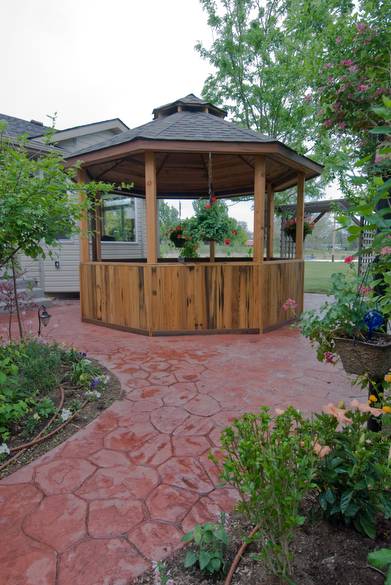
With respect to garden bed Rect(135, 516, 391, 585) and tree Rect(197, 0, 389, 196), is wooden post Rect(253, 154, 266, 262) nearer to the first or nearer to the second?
garden bed Rect(135, 516, 391, 585)

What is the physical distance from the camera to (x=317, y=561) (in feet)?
4.05

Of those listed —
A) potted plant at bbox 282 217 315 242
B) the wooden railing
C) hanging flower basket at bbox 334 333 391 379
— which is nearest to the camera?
hanging flower basket at bbox 334 333 391 379

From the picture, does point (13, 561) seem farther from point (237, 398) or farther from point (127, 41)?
point (127, 41)

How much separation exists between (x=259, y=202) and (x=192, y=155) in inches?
77.1

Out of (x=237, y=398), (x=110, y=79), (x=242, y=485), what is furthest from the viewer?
(x=110, y=79)

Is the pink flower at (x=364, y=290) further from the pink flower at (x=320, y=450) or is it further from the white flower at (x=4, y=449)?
the white flower at (x=4, y=449)

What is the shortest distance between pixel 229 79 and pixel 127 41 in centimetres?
349

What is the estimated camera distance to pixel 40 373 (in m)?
2.92

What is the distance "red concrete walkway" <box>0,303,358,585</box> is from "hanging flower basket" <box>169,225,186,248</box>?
2.30 m

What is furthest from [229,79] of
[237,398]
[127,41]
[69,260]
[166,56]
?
[237,398]

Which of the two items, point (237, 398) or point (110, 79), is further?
point (110, 79)

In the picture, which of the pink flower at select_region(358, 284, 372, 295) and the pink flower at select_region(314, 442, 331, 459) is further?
the pink flower at select_region(358, 284, 372, 295)

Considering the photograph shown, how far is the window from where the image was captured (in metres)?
9.67

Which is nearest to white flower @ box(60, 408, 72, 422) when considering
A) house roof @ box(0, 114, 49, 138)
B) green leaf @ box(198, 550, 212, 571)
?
green leaf @ box(198, 550, 212, 571)
